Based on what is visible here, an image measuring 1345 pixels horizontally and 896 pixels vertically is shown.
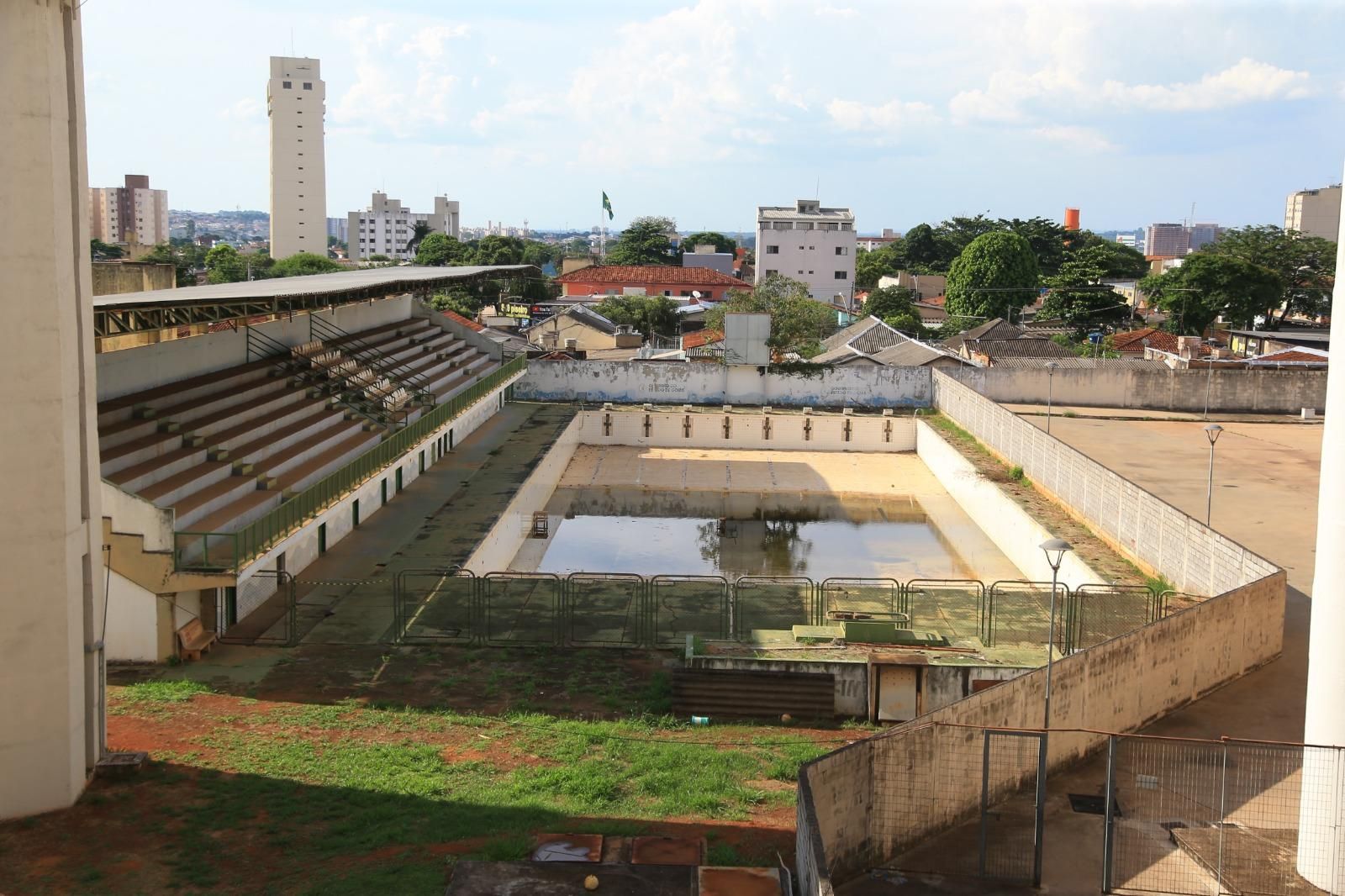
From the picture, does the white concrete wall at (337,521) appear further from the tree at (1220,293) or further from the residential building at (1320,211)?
the residential building at (1320,211)

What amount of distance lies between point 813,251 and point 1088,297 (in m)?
31.3

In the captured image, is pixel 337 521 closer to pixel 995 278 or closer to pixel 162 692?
pixel 162 692

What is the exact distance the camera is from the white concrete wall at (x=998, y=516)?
2327 centimetres

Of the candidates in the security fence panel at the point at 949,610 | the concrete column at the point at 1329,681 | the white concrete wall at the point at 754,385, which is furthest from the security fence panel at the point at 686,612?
the white concrete wall at the point at 754,385

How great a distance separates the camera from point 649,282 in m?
91.4

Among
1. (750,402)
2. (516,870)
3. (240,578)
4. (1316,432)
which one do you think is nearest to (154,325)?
(240,578)

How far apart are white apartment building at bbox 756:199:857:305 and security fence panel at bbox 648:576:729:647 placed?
7627 cm

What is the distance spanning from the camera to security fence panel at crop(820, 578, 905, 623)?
1839 cm

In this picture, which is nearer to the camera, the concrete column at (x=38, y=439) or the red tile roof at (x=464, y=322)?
the concrete column at (x=38, y=439)

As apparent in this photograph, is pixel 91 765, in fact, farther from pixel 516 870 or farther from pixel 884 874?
pixel 884 874

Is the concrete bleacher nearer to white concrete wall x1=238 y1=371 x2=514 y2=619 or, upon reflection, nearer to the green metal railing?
the green metal railing

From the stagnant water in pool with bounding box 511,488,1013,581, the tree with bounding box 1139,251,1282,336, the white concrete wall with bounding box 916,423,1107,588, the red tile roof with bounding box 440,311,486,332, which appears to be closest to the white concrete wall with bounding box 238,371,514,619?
the stagnant water in pool with bounding box 511,488,1013,581

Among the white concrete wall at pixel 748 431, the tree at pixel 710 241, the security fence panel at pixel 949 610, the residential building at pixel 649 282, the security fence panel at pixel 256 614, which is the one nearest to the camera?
the security fence panel at pixel 256 614

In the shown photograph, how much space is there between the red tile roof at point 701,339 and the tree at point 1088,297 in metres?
22.2
